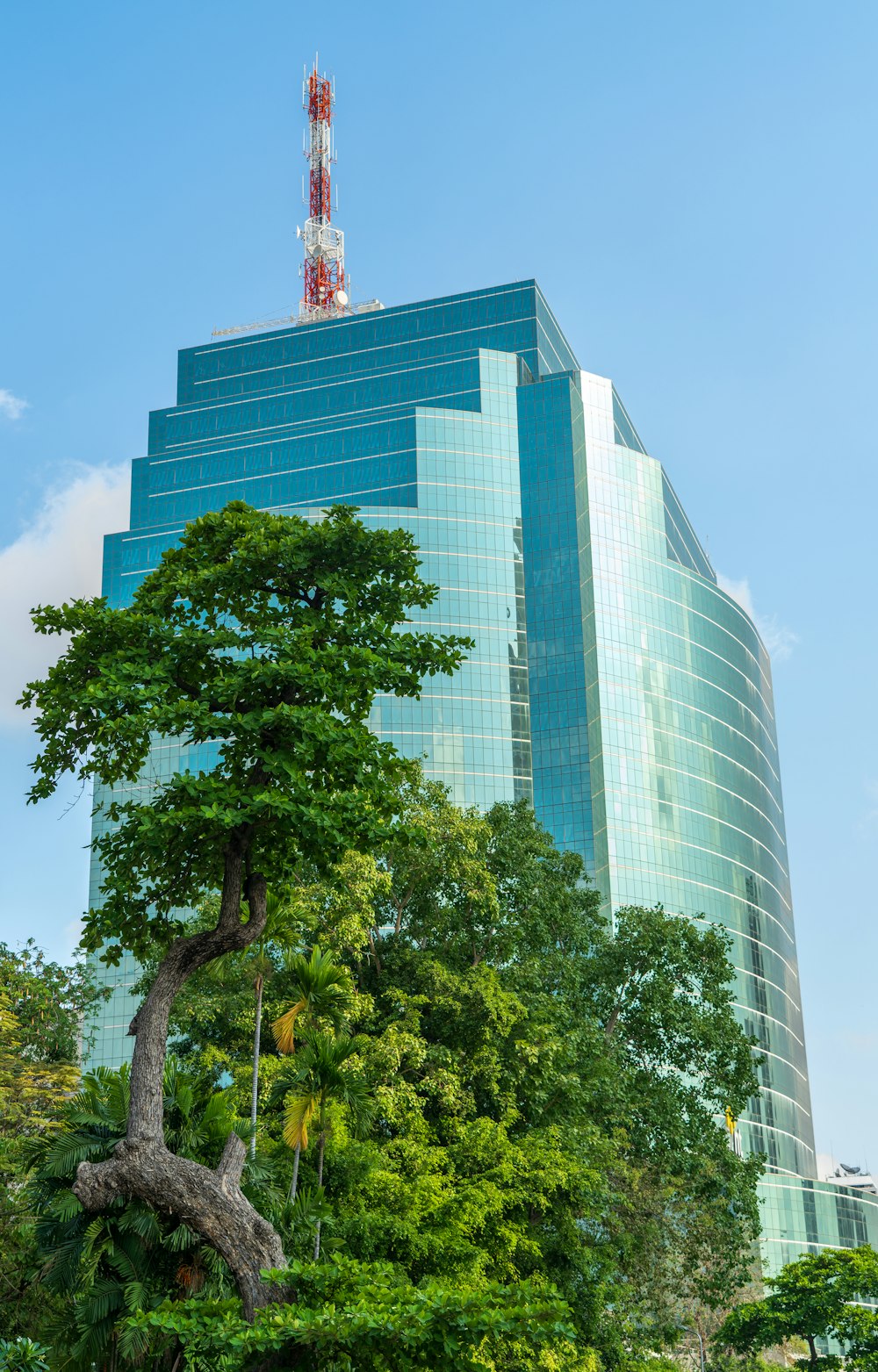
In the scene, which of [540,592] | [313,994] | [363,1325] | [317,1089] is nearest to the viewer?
[363,1325]

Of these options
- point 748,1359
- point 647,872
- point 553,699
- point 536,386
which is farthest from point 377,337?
point 748,1359

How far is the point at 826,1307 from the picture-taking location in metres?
45.9

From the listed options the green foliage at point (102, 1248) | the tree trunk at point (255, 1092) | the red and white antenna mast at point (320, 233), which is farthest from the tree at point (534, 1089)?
the red and white antenna mast at point (320, 233)

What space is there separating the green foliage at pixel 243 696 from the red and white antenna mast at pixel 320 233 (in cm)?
11539

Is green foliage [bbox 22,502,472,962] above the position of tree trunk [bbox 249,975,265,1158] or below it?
above

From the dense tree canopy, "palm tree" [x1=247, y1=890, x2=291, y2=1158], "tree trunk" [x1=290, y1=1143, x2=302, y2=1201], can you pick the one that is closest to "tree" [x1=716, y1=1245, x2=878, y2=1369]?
the dense tree canopy

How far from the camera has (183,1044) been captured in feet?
118

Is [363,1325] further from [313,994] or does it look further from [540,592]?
[540,592]

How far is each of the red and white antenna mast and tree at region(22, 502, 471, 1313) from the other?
115182 millimetres

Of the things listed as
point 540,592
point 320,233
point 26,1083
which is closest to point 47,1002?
point 26,1083

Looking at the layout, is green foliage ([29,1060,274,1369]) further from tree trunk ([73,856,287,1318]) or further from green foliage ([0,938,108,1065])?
Answer: green foliage ([0,938,108,1065])

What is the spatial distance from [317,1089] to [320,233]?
116 meters

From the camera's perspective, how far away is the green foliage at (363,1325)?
16.0 metres

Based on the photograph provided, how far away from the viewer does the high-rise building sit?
110 meters
